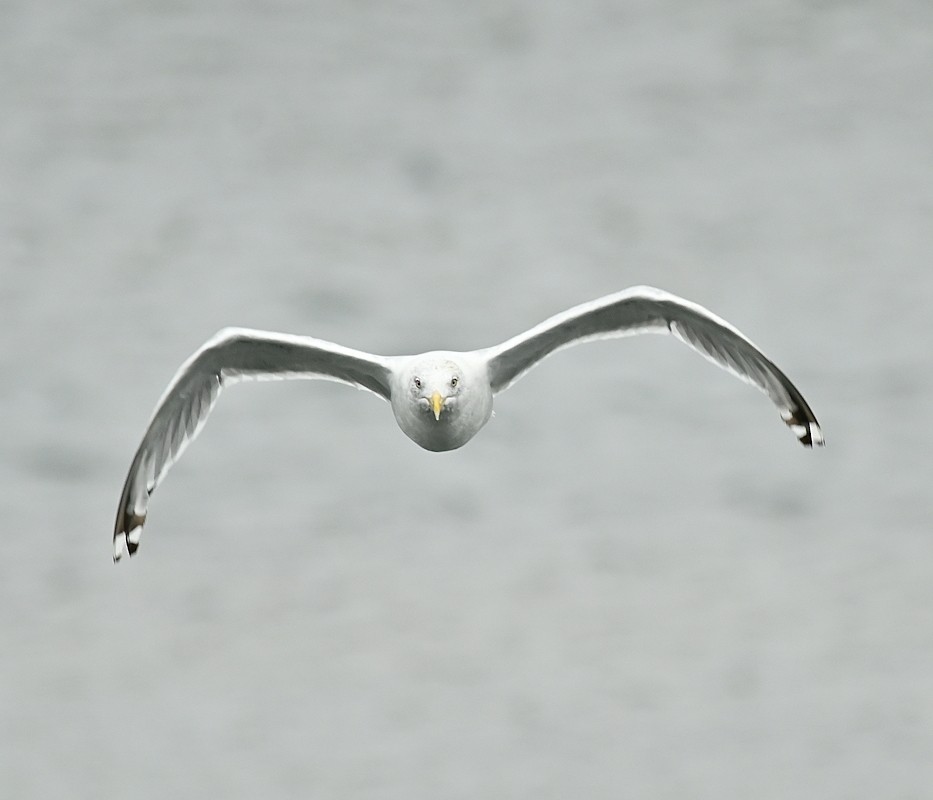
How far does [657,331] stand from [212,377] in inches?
76.4

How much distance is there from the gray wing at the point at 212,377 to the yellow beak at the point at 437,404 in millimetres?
565

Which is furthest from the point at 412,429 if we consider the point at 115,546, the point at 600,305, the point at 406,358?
the point at 115,546

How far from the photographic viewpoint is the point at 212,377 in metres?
8.12

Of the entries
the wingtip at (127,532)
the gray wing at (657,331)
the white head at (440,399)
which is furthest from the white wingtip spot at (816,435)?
the wingtip at (127,532)

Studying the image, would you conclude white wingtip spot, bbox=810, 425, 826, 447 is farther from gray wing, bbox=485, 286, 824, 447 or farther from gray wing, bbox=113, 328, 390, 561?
gray wing, bbox=113, 328, 390, 561

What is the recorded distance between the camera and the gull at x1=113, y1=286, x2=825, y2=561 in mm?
7781

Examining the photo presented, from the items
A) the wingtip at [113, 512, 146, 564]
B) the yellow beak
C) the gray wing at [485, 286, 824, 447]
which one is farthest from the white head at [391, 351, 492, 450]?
the wingtip at [113, 512, 146, 564]

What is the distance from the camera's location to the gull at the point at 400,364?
7.78 metres

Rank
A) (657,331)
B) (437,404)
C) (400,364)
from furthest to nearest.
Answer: (657,331) < (400,364) < (437,404)

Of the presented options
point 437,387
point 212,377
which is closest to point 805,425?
point 437,387

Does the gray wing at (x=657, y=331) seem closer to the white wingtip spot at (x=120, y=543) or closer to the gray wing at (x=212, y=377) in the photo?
the gray wing at (x=212, y=377)

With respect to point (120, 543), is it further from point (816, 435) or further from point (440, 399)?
point (816, 435)

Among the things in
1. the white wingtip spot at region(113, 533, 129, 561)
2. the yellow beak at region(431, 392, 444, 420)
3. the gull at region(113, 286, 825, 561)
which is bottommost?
the white wingtip spot at region(113, 533, 129, 561)

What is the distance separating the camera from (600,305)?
7770mm
